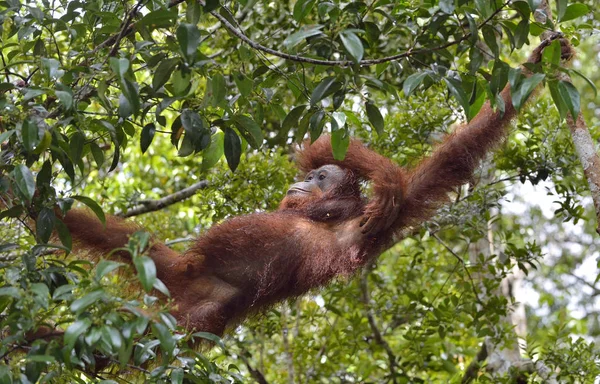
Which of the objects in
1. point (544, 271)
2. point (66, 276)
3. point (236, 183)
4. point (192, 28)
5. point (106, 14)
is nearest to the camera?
point (192, 28)

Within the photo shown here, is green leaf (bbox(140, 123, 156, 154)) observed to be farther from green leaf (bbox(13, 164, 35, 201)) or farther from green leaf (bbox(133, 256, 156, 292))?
green leaf (bbox(133, 256, 156, 292))

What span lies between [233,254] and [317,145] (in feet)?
4.09

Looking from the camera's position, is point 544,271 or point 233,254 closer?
point 233,254

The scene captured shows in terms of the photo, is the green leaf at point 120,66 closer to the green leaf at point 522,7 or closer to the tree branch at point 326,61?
the tree branch at point 326,61

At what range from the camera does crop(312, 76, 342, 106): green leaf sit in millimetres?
3379

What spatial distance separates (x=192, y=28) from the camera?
297 cm

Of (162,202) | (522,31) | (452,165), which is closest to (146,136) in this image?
(522,31)

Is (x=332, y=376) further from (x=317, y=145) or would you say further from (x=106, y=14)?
(x=106, y=14)

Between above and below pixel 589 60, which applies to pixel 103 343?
above

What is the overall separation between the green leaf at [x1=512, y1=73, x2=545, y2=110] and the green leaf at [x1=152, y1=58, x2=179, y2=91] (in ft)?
4.75

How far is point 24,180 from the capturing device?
10.1 feet

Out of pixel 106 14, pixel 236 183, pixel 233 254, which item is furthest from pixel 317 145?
pixel 106 14

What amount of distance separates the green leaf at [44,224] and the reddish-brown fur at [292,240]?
142 cm

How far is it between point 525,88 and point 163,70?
1.52m
